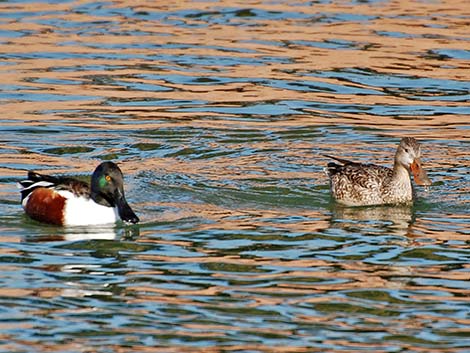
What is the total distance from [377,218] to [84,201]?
9.97 ft

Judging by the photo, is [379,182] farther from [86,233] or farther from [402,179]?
[86,233]

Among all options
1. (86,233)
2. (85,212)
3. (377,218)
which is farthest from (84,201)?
(377,218)

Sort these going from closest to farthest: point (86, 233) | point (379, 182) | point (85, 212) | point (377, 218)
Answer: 1. point (86, 233)
2. point (85, 212)
3. point (377, 218)
4. point (379, 182)

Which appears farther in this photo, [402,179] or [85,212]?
[402,179]

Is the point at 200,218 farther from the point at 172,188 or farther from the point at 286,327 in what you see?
the point at 286,327

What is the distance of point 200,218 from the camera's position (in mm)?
12688

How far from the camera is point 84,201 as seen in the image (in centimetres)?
1234

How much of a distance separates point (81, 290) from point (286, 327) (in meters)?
1.79

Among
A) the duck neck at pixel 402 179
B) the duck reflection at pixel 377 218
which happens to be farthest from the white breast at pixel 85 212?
the duck neck at pixel 402 179

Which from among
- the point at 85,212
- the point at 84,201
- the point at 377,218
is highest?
the point at 84,201

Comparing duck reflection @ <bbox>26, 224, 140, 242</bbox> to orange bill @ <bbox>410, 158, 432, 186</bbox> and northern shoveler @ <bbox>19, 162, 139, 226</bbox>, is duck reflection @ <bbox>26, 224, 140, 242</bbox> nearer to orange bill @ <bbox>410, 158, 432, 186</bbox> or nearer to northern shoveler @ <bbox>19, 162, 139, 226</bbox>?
northern shoveler @ <bbox>19, 162, 139, 226</bbox>

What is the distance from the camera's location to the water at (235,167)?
367 inches

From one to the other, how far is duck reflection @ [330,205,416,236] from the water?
0.06m

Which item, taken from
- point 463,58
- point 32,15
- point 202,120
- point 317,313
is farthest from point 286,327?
point 32,15
